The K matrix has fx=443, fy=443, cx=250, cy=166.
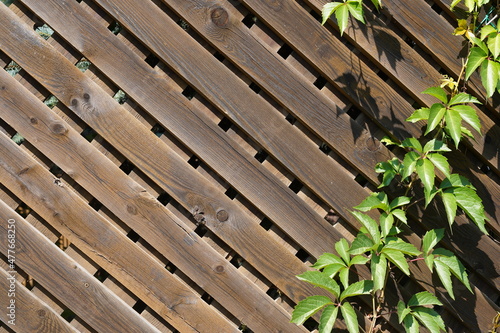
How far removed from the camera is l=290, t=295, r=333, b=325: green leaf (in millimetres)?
1453

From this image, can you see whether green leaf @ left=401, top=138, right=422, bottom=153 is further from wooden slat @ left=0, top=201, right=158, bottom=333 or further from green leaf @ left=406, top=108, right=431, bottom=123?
wooden slat @ left=0, top=201, right=158, bottom=333

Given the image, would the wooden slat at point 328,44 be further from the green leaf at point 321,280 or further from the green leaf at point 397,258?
the green leaf at point 321,280

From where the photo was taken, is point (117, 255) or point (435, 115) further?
point (117, 255)

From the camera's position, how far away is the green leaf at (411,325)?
4.96ft


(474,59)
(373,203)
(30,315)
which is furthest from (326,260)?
(30,315)

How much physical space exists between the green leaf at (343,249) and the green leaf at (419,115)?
0.47 metres

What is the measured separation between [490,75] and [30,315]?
174cm

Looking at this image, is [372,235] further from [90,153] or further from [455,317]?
[90,153]

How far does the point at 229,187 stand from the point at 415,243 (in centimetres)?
72

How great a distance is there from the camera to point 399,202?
1530mm

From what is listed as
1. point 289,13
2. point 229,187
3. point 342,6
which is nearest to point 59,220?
point 229,187

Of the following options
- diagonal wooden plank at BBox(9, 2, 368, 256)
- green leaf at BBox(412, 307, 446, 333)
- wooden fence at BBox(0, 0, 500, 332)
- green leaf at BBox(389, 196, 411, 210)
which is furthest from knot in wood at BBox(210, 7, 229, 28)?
green leaf at BBox(412, 307, 446, 333)

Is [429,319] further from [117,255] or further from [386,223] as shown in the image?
[117,255]

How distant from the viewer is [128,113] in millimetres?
1506
